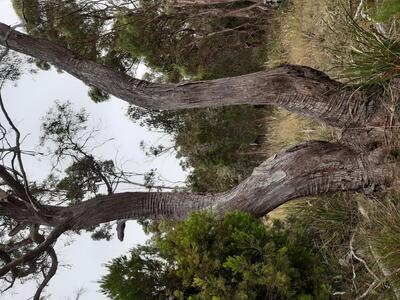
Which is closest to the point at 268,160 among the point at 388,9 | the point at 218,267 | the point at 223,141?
the point at 218,267

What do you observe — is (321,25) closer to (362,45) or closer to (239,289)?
(362,45)

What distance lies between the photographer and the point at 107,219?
5941 mm

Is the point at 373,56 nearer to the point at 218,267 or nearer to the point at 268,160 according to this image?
the point at 268,160

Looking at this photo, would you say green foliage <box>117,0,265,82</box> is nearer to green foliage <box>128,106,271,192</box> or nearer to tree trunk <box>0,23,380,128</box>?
green foliage <box>128,106,271,192</box>

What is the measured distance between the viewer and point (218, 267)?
426 cm

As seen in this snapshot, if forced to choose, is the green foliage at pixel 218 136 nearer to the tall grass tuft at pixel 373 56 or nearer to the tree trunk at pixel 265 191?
the tree trunk at pixel 265 191

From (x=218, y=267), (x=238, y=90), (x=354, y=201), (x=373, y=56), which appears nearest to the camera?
(x=218, y=267)

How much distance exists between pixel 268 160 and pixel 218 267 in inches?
69.1

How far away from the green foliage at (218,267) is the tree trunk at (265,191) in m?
0.87

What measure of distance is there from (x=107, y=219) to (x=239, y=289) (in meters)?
2.26

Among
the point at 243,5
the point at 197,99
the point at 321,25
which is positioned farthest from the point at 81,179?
the point at 243,5

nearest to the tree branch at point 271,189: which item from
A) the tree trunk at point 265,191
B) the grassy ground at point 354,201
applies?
the tree trunk at point 265,191

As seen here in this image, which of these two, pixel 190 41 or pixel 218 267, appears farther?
pixel 190 41

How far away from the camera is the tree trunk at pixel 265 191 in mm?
5230
